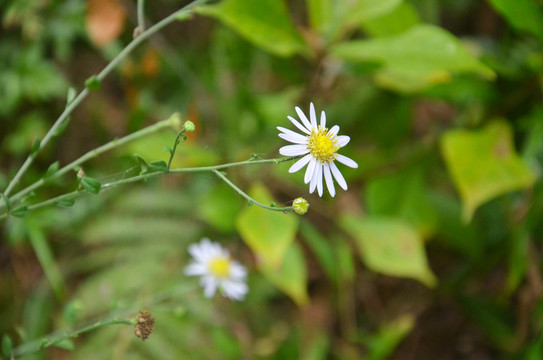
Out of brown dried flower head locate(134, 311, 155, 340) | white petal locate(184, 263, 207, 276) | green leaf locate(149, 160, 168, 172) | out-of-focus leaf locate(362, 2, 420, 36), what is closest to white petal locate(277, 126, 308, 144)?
green leaf locate(149, 160, 168, 172)

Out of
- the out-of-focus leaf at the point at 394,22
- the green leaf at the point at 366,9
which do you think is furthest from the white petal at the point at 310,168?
the out-of-focus leaf at the point at 394,22

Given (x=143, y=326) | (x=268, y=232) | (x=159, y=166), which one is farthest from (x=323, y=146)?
(x=268, y=232)

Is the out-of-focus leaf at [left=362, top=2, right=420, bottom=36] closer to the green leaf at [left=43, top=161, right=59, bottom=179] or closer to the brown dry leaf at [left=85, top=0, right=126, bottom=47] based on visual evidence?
the brown dry leaf at [left=85, top=0, right=126, bottom=47]

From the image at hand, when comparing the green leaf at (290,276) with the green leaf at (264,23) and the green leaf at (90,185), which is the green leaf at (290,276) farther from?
the green leaf at (90,185)

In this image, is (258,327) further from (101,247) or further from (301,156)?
(301,156)

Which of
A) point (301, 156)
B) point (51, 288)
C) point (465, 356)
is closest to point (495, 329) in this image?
point (465, 356)

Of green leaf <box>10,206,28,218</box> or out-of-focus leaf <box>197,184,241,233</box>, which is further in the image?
out-of-focus leaf <box>197,184,241,233</box>

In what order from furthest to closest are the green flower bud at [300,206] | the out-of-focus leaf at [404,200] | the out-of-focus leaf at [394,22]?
the out-of-focus leaf at [404,200] < the out-of-focus leaf at [394,22] < the green flower bud at [300,206]
